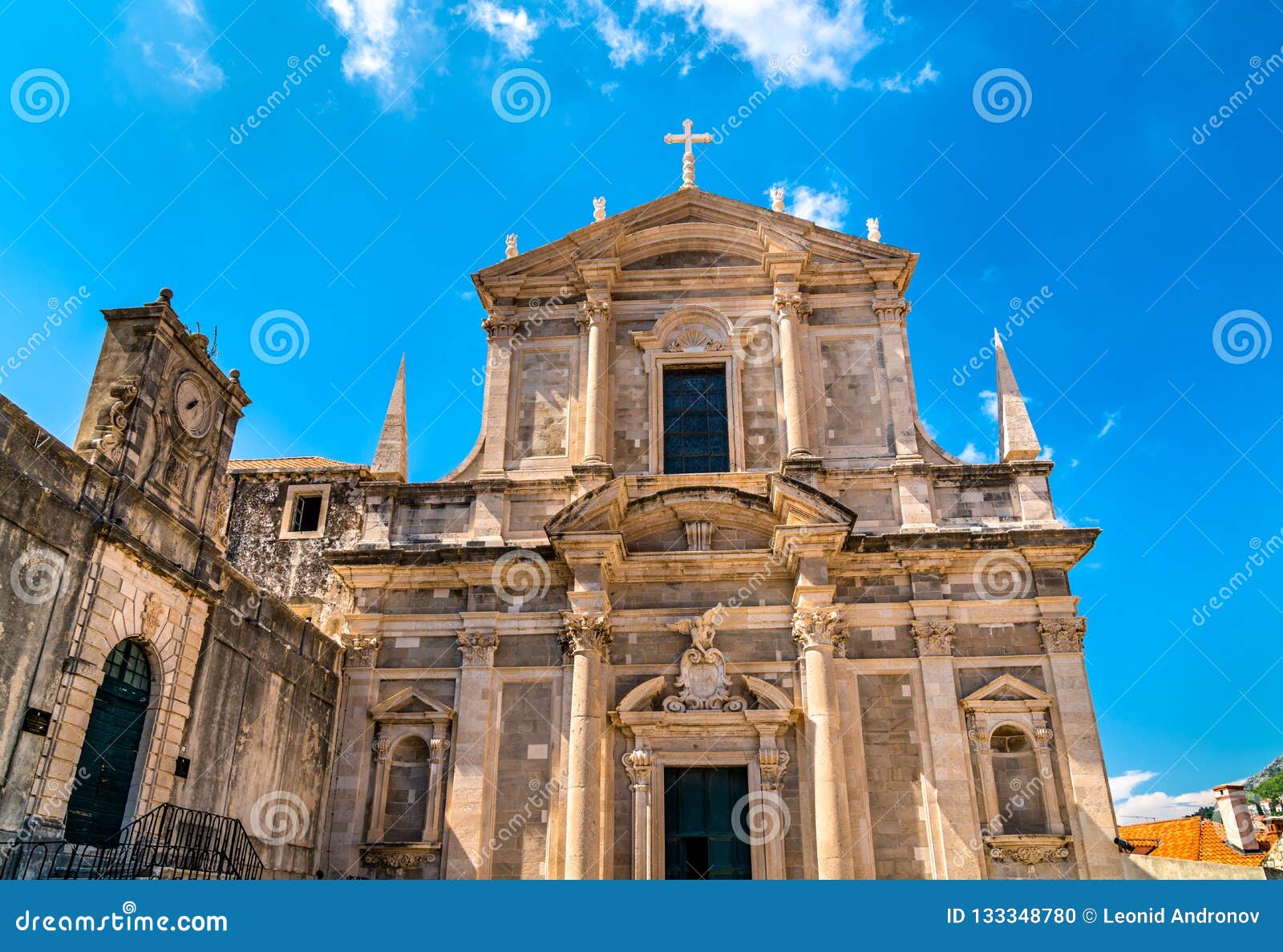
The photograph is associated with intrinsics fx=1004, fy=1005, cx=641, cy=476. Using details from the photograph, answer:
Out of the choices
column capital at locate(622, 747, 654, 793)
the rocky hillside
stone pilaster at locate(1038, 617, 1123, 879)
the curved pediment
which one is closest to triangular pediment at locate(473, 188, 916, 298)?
the curved pediment

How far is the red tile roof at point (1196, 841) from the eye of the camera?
65.8 ft

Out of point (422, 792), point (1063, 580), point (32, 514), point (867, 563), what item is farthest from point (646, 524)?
point (32, 514)

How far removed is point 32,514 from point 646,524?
29.2 feet

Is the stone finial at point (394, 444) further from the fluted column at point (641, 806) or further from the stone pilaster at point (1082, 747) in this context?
the stone pilaster at point (1082, 747)

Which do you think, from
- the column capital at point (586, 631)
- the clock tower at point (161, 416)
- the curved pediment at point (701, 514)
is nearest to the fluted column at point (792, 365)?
the curved pediment at point (701, 514)

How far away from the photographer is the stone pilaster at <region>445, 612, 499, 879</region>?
47.0 feet

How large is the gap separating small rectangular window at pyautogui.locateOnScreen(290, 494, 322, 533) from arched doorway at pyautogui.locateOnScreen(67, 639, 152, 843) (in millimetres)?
11458

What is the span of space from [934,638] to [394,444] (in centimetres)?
942

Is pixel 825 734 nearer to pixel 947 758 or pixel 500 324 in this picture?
pixel 947 758

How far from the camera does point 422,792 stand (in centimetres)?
1509

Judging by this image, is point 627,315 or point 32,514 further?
point 627,315

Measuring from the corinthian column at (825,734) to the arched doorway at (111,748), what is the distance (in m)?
8.51

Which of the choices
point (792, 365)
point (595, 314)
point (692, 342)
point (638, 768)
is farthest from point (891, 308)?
point (638, 768)

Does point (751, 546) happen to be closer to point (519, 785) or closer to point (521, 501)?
point (521, 501)
